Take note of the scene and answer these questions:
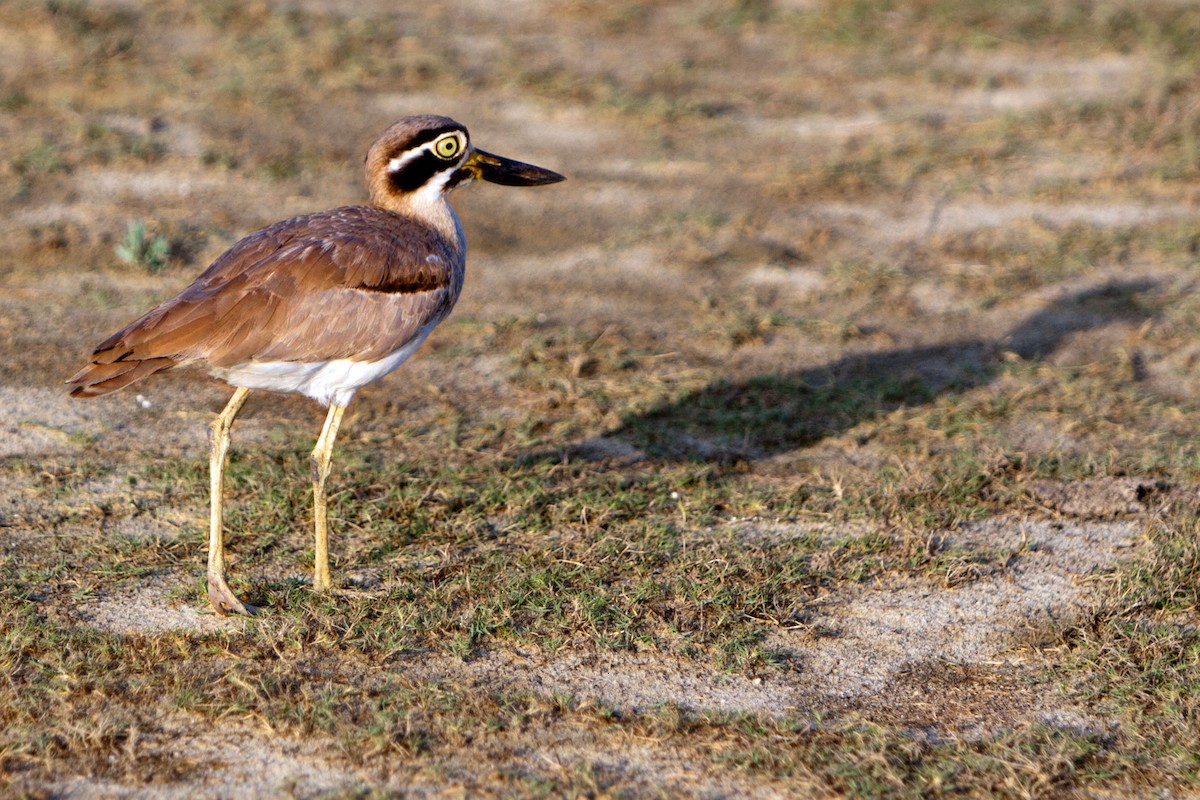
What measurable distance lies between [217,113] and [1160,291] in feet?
19.8

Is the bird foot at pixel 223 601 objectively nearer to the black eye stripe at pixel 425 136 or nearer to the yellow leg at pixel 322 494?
the yellow leg at pixel 322 494

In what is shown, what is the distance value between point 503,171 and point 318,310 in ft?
3.93

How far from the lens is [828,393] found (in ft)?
22.0

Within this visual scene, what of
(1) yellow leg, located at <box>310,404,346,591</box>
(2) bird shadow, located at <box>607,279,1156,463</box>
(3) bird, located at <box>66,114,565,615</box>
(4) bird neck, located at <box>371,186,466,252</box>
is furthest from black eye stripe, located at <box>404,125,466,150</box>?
(2) bird shadow, located at <box>607,279,1156,463</box>

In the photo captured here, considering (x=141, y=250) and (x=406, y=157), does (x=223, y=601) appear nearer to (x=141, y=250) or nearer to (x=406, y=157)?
(x=406, y=157)

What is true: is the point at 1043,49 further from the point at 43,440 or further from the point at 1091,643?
the point at 43,440

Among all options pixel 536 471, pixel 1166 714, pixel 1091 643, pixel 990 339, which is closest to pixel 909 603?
pixel 1091 643

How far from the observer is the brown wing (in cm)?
462

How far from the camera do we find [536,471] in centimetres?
588

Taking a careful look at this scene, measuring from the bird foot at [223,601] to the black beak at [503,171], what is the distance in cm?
190

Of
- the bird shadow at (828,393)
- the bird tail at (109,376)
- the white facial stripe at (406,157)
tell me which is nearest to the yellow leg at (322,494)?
the bird tail at (109,376)

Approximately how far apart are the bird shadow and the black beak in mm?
1239

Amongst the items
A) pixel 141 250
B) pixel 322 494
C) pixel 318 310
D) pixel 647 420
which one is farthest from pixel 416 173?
Result: pixel 141 250

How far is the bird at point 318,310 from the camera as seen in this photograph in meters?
4.64
